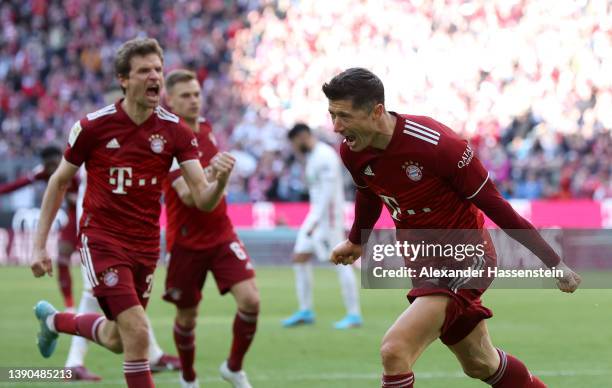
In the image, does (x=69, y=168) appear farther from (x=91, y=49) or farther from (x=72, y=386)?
(x=91, y=49)

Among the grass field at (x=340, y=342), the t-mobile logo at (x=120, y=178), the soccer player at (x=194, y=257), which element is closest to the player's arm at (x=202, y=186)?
the t-mobile logo at (x=120, y=178)

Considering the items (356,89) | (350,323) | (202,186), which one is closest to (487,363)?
(356,89)

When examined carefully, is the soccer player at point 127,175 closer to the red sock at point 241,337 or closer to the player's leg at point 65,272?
the red sock at point 241,337

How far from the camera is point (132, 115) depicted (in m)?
6.96

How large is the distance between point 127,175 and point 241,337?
1.93 m

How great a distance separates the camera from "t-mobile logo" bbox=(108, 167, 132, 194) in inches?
271

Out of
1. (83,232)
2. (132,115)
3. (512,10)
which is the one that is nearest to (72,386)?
(83,232)

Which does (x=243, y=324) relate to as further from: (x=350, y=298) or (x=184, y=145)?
(x=350, y=298)

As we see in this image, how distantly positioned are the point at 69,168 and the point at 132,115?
522 mm

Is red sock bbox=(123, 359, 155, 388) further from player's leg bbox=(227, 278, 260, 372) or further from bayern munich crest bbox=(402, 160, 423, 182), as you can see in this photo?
bayern munich crest bbox=(402, 160, 423, 182)

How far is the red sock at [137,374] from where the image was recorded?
6430 mm

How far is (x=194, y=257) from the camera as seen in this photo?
8562 mm

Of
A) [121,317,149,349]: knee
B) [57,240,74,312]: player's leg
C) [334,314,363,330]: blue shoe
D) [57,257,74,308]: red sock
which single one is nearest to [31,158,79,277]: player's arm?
[121,317,149,349]: knee

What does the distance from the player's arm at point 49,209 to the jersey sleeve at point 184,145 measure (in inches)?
25.8
